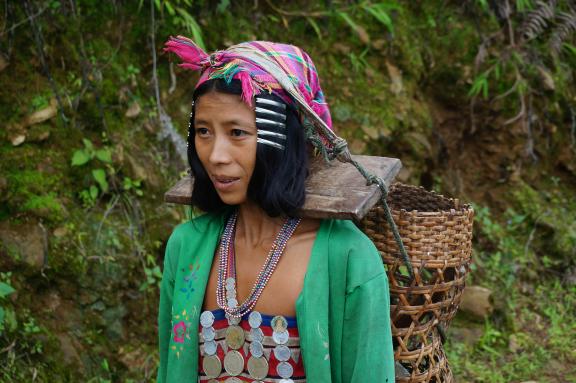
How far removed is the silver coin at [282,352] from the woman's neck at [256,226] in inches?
12.2

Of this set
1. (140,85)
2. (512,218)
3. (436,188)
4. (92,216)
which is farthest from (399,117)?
(92,216)

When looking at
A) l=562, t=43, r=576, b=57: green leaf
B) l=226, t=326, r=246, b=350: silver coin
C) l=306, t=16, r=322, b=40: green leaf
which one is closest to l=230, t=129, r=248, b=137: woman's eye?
l=226, t=326, r=246, b=350: silver coin

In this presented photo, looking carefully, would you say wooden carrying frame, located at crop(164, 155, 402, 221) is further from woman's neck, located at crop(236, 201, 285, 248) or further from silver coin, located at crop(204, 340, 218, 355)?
silver coin, located at crop(204, 340, 218, 355)

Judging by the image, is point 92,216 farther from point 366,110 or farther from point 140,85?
point 366,110

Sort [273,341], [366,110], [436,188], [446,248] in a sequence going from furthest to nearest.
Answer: [436,188] → [366,110] → [446,248] → [273,341]

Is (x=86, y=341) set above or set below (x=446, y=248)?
below

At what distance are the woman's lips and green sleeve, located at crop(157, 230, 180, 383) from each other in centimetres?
32

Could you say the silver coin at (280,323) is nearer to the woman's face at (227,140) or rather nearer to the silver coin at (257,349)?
the silver coin at (257,349)

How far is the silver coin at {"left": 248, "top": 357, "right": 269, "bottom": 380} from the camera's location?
2.07 m


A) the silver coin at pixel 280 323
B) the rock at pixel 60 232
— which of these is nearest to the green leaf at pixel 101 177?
the rock at pixel 60 232

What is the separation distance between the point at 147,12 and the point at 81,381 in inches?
81.7

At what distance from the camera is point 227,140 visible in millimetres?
2002

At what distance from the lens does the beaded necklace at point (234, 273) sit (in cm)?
207

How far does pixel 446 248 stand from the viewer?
2.23 metres
